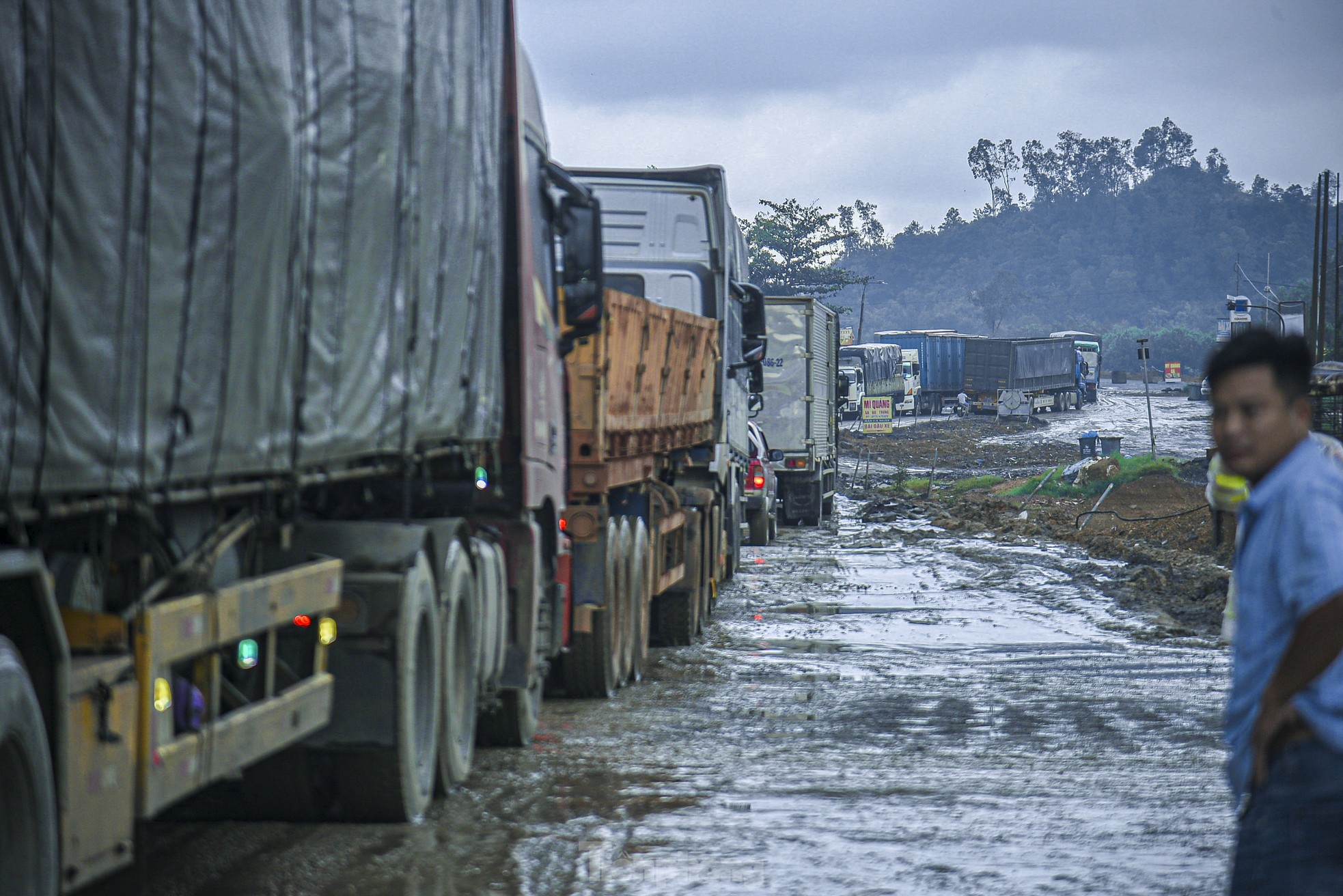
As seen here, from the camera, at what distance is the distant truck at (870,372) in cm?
6519

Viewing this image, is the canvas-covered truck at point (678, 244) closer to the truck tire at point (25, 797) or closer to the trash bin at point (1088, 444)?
the truck tire at point (25, 797)

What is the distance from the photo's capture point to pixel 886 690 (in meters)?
10.5

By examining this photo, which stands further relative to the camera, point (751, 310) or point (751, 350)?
point (751, 350)

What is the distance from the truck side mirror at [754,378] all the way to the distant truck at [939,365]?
57.1m

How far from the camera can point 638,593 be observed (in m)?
11.1

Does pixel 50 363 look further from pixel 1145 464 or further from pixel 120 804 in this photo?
pixel 1145 464

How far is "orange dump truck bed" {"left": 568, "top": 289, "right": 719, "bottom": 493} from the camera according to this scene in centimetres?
945

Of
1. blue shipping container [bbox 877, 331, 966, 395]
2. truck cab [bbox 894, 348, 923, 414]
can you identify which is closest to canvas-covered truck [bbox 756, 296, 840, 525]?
truck cab [bbox 894, 348, 923, 414]

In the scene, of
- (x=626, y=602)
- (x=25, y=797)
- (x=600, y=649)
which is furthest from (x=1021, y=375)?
(x=25, y=797)

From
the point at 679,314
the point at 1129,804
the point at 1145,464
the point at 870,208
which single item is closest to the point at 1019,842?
the point at 1129,804

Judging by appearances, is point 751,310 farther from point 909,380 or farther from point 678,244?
point 909,380

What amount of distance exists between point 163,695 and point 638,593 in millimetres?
7041

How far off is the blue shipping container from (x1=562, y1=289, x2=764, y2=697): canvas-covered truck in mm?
62633

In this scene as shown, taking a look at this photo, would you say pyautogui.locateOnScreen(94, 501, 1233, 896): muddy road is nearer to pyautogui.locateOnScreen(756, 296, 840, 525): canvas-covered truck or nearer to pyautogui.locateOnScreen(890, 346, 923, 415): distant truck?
pyautogui.locateOnScreen(756, 296, 840, 525): canvas-covered truck
